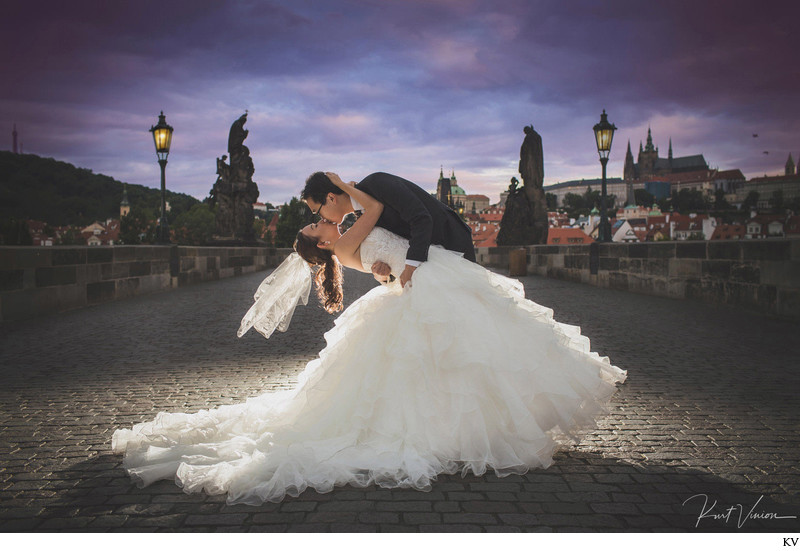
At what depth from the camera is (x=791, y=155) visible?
148 m

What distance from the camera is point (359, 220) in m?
3.11

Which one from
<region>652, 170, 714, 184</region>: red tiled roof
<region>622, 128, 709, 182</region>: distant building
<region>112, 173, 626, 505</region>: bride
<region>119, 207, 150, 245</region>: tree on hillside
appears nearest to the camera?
<region>112, 173, 626, 505</region>: bride

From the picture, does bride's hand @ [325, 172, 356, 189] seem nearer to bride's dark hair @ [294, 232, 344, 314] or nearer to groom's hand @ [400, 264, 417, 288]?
bride's dark hair @ [294, 232, 344, 314]

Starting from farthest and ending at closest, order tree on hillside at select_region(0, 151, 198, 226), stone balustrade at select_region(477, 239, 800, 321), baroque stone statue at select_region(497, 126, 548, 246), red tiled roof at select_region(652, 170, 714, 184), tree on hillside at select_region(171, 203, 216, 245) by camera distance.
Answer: red tiled roof at select_region(652, 170, 714, 184)
tree on hillside at select_region(171, 203, 216, 245)
tree on hillside at select_region(0, 151, 198, 226)
baroque stone statue at select_region(497, 126, 548, 246)
stone balustrade at select_region(477, 239, 800, 321)

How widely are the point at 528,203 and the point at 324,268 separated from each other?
62.6 ft

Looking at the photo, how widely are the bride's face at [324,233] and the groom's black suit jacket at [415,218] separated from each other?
275 millimetres

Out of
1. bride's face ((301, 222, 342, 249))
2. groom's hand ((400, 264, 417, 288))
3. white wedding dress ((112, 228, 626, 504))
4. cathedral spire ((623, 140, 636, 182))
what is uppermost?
cathedral spire ((623, 140, 636, 182))

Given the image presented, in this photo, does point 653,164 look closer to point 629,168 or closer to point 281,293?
point 629,168

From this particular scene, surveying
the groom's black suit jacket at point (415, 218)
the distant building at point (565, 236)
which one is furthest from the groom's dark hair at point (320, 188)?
the distant building at point (565, 236)

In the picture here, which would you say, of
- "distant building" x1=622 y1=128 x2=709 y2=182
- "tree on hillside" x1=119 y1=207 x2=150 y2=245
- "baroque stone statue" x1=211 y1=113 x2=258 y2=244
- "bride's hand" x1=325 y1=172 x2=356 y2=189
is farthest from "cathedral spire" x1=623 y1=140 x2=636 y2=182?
"bride's hand" x1=325 y1=172 x2=356 y2=189

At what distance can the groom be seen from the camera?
9.87 ft

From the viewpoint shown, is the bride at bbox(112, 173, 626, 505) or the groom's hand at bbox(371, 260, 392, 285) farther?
the groom's hand at bbox(371, 260, 392, 285)

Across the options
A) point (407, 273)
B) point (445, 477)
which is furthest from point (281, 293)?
point (445, 477)

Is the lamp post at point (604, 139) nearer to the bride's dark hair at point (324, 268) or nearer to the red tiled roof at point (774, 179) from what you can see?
the bride's dark hair at point (324, 268)
